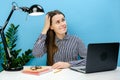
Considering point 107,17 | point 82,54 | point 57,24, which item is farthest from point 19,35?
point 107,17

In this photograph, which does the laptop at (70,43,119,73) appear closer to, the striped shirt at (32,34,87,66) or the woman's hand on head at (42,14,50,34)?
the striped shirt at (32,34,87,66)

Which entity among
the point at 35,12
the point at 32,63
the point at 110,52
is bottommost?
the point at 32,63

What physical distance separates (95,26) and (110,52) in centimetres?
78

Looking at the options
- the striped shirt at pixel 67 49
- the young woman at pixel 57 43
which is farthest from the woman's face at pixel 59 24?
the striped shirt at pixel 67 49

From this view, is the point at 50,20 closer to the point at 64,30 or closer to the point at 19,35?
the point at 64,30

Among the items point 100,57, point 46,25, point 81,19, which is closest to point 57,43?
point 46,25

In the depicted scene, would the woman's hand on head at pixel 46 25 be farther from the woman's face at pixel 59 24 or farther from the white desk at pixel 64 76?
the white desk at pixel 64 76

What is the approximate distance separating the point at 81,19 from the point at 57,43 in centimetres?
39

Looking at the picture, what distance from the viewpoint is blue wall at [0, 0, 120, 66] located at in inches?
110

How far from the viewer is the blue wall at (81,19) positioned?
110 inches

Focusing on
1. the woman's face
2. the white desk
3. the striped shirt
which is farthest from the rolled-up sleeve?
the white desk

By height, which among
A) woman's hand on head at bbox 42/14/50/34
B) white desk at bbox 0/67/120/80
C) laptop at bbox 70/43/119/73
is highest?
woman's hand on head at bbox 42/14/50/34

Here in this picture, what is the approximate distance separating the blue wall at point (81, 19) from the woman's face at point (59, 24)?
19 centimetres

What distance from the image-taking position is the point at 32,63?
9.51ft
